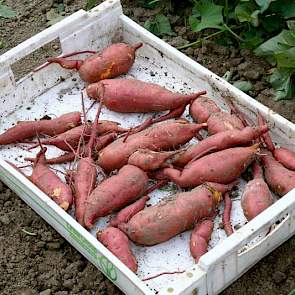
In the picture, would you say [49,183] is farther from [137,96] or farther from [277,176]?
[277,176]

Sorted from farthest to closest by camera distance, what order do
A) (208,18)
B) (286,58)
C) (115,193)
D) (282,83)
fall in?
(208,18) → (282,83) → (286,58) → (115,193)

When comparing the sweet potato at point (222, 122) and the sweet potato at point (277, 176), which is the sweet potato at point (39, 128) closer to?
the sweet potato at point (222, 122)

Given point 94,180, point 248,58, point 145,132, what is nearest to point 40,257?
point 94,180

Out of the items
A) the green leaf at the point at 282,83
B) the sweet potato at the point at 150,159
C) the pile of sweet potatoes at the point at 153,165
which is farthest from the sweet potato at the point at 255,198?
the green leaf at the point at 282,83

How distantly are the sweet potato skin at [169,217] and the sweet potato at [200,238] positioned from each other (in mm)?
22

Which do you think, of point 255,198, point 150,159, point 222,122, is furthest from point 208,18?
point 255,198

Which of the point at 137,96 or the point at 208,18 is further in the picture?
the point at 208,18

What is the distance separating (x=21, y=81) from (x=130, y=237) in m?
0.79

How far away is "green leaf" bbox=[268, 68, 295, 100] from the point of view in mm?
2588

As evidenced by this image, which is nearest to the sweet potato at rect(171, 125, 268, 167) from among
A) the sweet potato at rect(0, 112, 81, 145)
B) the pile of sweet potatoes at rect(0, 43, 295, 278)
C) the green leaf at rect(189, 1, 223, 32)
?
the pile of sweet potatoes at rect(0, 43, 295, 278)

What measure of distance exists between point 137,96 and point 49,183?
1.35ft

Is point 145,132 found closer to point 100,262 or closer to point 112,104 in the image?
point 112,104

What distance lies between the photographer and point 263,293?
2.18 meters

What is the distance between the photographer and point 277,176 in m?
2.28
